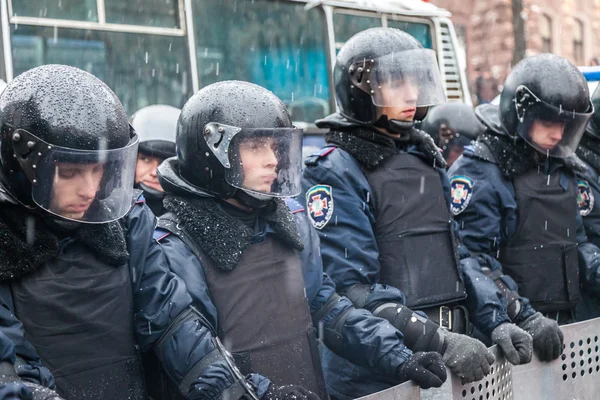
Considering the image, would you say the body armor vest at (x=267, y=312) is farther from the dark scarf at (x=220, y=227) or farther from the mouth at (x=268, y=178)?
the mouth at (x=268, y=178)

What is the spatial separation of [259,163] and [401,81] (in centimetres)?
100

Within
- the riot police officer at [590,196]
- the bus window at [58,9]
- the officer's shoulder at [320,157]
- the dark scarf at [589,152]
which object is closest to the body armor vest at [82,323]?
the officer's shoulder at [320,157]

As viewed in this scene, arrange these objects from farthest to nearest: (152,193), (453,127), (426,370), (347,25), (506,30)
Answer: (506,30), (347,25), (453,127), (152,193), (426,370)

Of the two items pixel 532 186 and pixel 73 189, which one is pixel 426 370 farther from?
pixel 532 186

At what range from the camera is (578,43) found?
1043 inches

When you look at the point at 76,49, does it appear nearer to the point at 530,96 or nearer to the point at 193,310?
the point at 530,96

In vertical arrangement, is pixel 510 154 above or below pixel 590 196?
above

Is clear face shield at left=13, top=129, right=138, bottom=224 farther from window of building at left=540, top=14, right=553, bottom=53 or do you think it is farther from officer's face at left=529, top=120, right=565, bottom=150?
window of building at left=540, top=14, right=553, bottom=53

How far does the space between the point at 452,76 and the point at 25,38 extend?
5477mm

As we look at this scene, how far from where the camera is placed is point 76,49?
693 centimetres

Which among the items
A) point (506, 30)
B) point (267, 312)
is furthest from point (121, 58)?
point (506, 30)

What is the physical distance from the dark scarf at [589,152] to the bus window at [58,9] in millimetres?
3731

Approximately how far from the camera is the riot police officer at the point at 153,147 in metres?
4.91

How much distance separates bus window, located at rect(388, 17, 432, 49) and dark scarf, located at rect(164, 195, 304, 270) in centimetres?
698
